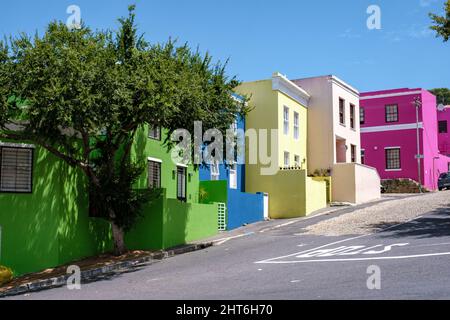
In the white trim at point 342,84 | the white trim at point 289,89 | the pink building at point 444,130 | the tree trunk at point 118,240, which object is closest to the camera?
the tree trunk at point 118,240

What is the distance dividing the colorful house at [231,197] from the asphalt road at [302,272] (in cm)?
531

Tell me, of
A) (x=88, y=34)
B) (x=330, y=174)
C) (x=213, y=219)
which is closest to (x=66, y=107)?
(x=88, y=34)

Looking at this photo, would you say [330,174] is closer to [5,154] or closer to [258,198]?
[258,198]

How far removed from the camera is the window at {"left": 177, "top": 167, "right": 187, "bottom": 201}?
23.5 meters

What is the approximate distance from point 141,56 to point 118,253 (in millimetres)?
6445

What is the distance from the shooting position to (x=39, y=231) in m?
16.9

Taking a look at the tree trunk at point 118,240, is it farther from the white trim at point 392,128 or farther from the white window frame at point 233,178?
the white trim at point 392,128

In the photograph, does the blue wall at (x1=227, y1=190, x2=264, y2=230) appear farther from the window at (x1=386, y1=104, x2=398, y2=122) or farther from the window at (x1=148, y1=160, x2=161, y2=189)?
the window at (x1=386, y1=104, x2=398, y2=122)

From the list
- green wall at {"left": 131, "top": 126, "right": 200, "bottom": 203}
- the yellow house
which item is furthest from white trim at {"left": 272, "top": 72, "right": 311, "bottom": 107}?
green wall at {"left": 131, "top": 126, "right": 200, "bottom": 203}

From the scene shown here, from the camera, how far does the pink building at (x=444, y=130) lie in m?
53.2

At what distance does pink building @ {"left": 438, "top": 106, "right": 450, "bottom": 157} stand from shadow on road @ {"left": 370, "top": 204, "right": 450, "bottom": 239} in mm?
32218

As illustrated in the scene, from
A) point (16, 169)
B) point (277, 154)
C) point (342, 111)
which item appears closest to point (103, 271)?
point (16, 169)

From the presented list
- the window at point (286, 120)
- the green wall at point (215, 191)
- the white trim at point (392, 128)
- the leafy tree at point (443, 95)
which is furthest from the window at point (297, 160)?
the leafy tree at point (443, 95)
